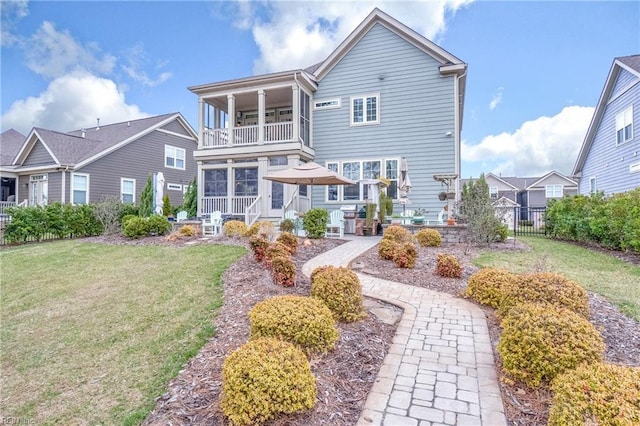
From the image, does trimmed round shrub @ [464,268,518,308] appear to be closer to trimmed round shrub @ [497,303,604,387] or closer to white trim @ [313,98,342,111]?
trimmed round shrub @ [497,303,604,387]

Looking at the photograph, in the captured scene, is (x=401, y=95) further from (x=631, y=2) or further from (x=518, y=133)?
(x=518, y=133)

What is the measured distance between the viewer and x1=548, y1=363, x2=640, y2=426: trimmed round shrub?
1.89 meters

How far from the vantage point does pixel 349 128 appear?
1472cm

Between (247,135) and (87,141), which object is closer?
(247,135)

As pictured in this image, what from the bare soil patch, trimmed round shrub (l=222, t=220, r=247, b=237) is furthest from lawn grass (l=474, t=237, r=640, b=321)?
trimmed round shrub (l=222, t=220, r=247, b=237)

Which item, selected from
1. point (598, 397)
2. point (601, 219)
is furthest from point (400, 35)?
point (598, 397)

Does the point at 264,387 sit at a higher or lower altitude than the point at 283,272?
lower

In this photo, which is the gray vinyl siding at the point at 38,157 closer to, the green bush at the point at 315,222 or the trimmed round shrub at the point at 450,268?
the green bush at the point at 315,222

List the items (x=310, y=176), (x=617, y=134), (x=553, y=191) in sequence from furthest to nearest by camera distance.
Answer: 1. (x=553, y=191)
2. (x=617, y=134)
3. (x=310, y=176)

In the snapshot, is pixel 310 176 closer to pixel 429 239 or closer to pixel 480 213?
pixel 429 239

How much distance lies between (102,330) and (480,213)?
29.6 ft

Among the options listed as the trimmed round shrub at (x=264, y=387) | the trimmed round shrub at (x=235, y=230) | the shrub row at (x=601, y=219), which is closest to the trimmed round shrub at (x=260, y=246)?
the trimmed round shrub at (x=264, y=387)

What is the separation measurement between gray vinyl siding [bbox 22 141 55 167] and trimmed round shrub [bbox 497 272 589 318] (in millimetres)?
22624

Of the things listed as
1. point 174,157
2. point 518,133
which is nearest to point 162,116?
point 174,157
